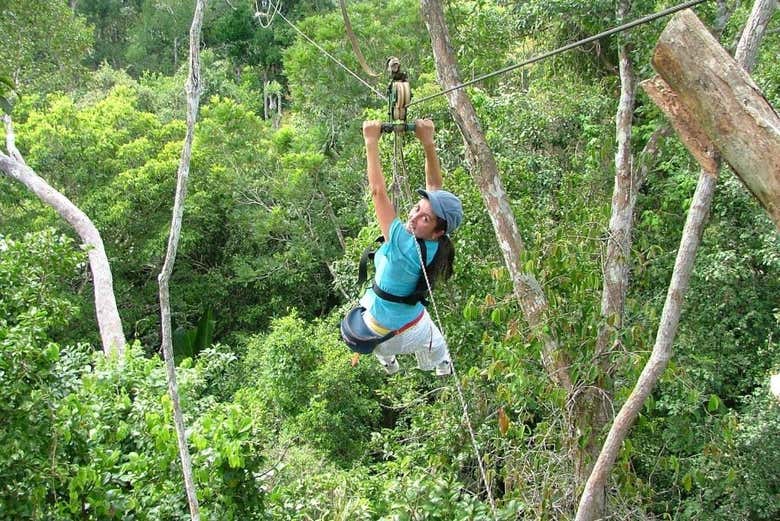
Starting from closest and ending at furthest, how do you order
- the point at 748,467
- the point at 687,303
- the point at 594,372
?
the point at 594,372 → the point at 748,467 → the point at 687,303

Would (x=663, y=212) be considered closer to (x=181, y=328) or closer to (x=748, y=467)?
(x=748, y=467)

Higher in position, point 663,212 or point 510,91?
point 510,91

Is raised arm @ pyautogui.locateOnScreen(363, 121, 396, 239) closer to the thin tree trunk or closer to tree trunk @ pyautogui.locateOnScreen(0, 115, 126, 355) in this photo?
the thin tree trunk

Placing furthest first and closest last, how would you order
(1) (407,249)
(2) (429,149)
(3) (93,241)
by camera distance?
1. (3) (93,241)
2. (2) (429,149)
3. (1) (407,249)

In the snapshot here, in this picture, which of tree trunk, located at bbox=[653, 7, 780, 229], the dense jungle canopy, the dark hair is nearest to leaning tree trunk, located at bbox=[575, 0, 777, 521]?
the dense jungle canopy

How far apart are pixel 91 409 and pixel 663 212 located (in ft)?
13.6

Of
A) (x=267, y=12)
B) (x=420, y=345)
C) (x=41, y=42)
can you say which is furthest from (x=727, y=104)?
(x=41, y=42)

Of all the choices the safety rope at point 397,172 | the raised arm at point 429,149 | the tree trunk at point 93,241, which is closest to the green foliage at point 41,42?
the tree trunk at point 93,241

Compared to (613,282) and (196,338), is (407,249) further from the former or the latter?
(196,338)

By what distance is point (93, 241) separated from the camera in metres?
7.33

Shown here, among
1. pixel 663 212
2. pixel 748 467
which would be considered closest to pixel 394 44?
pixel 663 212

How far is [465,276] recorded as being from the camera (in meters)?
5.41

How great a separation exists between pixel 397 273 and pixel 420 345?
1.54 feet

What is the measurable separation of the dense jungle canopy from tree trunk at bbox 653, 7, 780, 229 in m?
1.83
